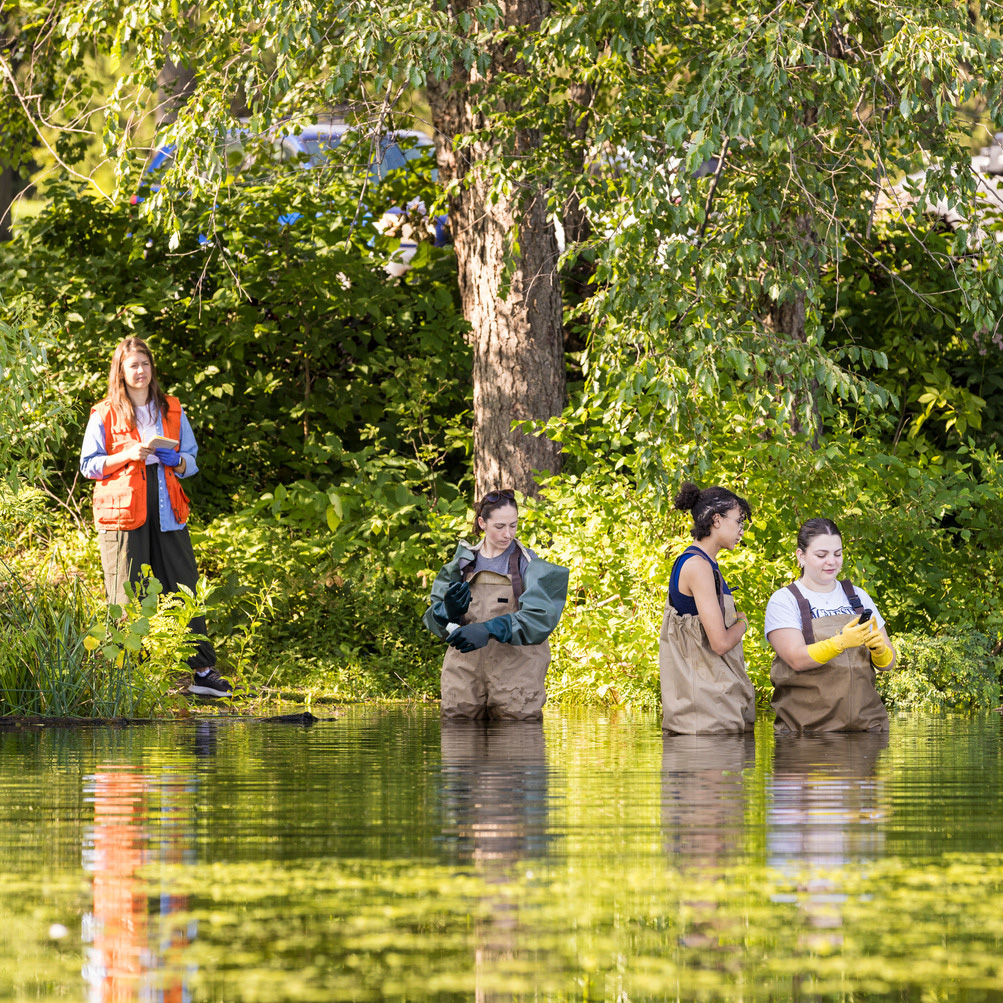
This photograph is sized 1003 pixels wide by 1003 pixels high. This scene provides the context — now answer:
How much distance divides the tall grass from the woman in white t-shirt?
3418 mm

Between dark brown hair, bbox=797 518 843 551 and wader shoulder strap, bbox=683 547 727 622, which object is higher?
dark brown hair, bbox=797 518 843 551

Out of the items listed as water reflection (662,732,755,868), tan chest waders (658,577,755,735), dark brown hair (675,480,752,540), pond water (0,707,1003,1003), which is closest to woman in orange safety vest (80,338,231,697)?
tan chest waders (658,577,755,735)

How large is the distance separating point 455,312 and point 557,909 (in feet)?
37.0

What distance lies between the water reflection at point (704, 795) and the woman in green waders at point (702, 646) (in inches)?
3.9

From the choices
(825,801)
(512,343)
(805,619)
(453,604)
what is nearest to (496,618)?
(453,604)

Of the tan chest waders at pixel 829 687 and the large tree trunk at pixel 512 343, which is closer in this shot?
the tan chest waders at pixel 829 687

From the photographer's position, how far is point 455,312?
14.5m

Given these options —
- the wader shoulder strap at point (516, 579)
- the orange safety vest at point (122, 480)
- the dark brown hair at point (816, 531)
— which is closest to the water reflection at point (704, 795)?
the dark brown hair at point (816, 531)

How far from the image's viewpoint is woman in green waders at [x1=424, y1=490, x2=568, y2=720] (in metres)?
8.71

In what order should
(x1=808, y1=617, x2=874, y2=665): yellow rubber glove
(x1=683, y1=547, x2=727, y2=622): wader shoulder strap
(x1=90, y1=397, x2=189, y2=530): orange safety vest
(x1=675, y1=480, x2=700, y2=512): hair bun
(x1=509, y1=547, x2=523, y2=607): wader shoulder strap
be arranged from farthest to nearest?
1. (x1=90, y1=397, x2=189, y2=530): orange safety vest
2. (x1=509, y1=547, x2=523, y2=607): wader shoulder strap
3. (x1=675, y1=480, x2=700, y2=512): hair bun
4. (x1=683, y1=547, x2=727, y2=622): wader shoulder strap
5. (x1=808, y1=617, x2=874, y2=665): yellow rubber glove

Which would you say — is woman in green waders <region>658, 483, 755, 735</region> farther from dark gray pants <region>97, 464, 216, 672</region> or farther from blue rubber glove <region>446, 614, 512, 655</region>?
dark gray pants <region>97, 464, 216, 672</region>

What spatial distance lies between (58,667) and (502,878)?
5432 mm

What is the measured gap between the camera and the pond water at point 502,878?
2879 millimetres

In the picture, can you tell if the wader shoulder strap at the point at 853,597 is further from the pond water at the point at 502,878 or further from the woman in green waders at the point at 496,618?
the woman in green waders at the point at 496,618
